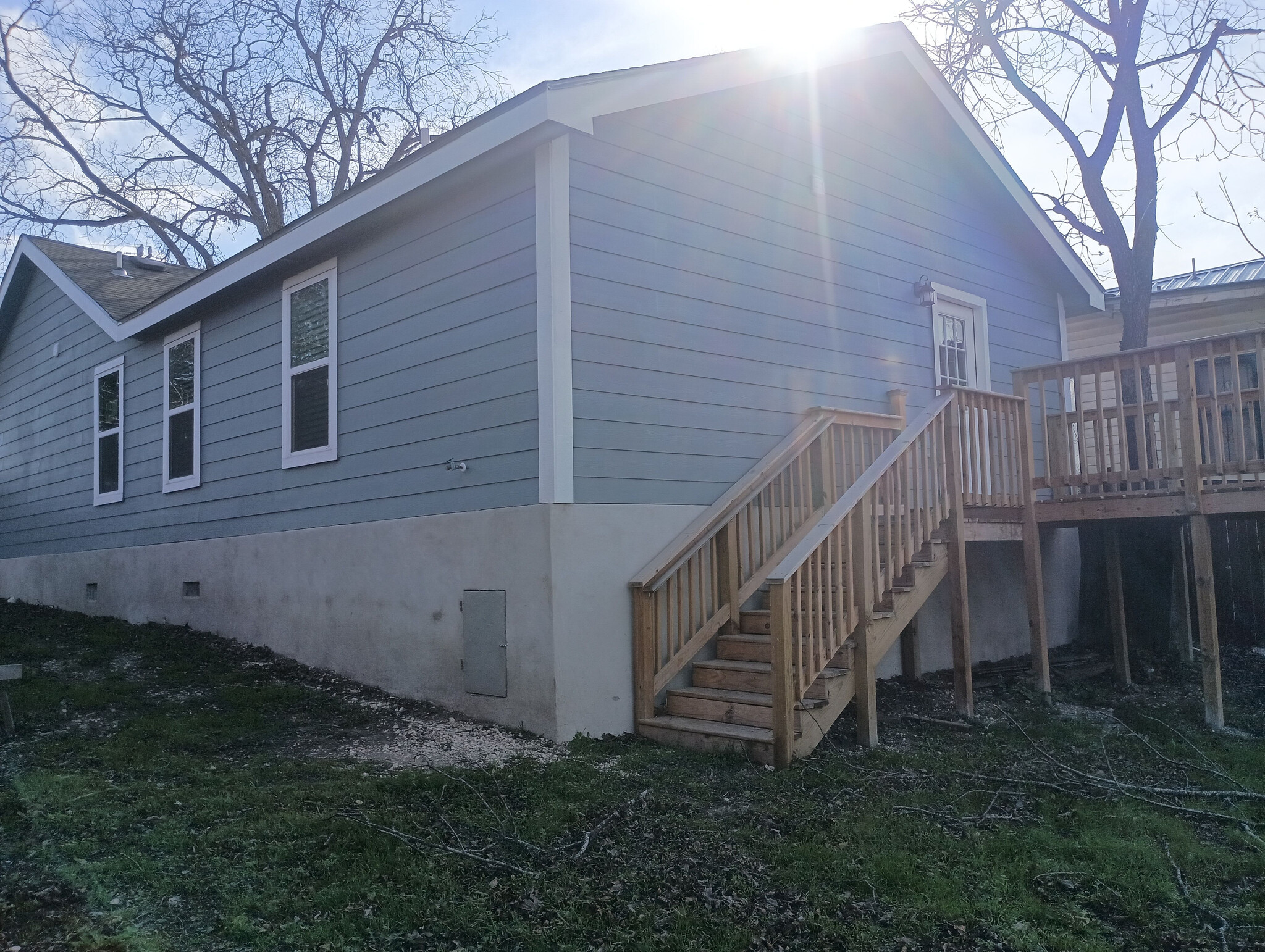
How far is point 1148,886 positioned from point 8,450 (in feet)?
51.1

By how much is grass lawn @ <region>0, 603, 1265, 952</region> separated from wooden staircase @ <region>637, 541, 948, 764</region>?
0.59ft

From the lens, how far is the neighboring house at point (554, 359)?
20.9ft

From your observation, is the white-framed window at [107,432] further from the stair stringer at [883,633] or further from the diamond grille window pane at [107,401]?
the stair stringer at [883,633]

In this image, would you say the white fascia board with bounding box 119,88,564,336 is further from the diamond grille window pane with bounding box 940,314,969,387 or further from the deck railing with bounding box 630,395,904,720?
the diamond grille window pane with bounding box 940,314,969,387

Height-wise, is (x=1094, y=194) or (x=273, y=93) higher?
(x=273, y=93)

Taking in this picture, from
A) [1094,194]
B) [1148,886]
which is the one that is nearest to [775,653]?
[1148,886]

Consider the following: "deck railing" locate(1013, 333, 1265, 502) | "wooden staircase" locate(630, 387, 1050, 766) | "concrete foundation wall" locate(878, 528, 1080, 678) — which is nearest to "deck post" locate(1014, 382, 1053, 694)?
"wooden staircase" locate(630, 387, 1050, 766)

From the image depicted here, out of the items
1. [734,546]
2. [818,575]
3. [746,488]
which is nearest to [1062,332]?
[746,488]

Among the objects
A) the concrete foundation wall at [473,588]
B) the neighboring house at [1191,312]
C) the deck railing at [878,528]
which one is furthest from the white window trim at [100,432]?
the neighboring house at [1191,312]

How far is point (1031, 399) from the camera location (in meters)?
11.3

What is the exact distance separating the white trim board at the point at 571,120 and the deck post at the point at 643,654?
9.79ft

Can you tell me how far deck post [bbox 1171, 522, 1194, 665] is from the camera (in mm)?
10250

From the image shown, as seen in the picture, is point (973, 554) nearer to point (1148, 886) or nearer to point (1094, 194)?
point (1094, 194)

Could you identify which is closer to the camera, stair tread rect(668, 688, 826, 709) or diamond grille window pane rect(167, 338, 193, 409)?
stair tread rect(668, 688, 826, 709)
